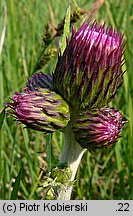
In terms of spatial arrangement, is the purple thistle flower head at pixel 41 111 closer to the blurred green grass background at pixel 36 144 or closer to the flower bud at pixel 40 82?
the flower bud at pixel 40 82

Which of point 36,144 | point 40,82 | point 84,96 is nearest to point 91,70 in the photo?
point 84,96

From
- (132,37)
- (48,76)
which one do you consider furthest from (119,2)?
(48,76)

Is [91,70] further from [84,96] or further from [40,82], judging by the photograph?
[40,82]

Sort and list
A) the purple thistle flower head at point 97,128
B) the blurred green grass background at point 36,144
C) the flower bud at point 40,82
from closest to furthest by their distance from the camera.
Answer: the purple thistle flower head at point 97,128 → the flower bud at point 40,82 → the blurred green grass background at point 36,144

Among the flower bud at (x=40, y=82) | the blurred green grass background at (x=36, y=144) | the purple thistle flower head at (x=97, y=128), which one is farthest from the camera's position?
the blurred green grass background at (x=36, y=144)

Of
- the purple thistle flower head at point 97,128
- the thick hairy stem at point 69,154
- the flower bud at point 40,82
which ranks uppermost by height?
the flower bud at point 40,82

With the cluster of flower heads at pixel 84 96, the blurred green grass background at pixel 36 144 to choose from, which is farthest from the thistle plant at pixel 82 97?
the blurred green grass background at pixel 36 144

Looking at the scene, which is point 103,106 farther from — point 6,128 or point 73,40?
point 6,128
